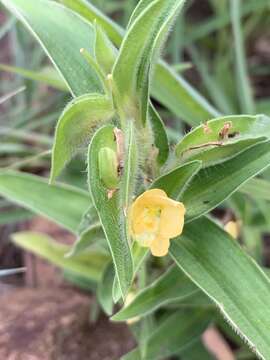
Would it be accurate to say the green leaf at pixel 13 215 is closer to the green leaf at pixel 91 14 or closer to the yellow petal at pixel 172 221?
the green leaf at pixel 91 14

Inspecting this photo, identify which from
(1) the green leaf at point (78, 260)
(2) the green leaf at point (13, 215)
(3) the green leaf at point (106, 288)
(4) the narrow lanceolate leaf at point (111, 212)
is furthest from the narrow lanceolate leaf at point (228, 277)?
(2) the green leaf at point (13, 215)

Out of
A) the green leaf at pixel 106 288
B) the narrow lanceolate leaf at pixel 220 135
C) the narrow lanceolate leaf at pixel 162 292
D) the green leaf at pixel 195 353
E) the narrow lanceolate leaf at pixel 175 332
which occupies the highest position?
the narrow lanceolate leaf at pixel 220 135

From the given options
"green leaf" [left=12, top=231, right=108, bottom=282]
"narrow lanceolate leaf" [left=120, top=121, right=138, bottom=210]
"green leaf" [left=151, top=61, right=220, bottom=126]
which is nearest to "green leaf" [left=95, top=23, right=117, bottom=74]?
"narrow lanceolate leaf" [left=120, top=121, right=138, bottom=210]

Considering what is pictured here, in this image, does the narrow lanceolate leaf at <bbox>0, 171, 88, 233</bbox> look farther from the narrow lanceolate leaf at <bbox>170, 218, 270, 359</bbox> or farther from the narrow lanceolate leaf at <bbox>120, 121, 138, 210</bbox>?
the narrow lanceolate leaf at <bbox>120, 121, 138, 210</bbox>

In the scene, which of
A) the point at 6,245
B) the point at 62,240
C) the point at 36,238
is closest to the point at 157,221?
the point at 36,238

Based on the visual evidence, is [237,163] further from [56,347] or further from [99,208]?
[56,347]
